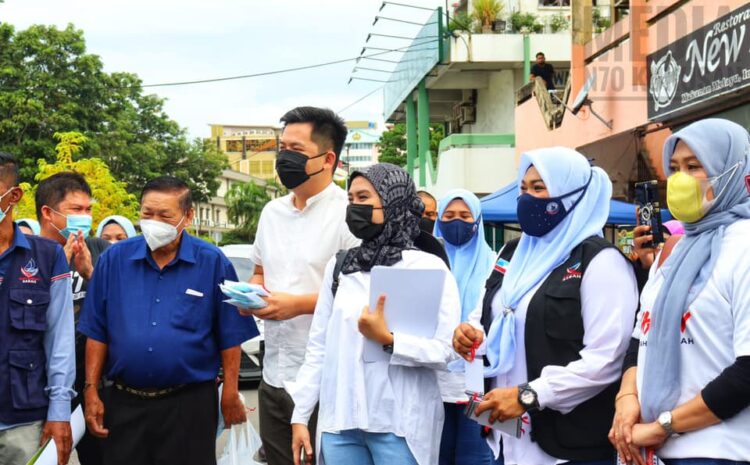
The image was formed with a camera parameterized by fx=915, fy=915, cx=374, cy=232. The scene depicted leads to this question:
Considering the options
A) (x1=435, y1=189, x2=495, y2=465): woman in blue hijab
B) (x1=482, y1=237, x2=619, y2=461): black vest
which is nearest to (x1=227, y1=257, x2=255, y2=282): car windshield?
(x1=435, y1=189, x2=495, y2=465): woman in blue hijab

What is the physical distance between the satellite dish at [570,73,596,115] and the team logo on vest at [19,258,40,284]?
521 inches

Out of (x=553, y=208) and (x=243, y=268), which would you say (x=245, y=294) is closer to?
(x=553, y=208)

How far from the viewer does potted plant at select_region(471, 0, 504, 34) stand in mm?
26359

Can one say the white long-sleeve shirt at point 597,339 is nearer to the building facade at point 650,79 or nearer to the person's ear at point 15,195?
the person's ear at point 15,195

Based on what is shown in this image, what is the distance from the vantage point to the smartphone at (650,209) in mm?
3680

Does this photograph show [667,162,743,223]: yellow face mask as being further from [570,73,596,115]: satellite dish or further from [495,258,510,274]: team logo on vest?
[570,73,596,115]: satellite dish

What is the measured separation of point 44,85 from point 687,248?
3353 cm

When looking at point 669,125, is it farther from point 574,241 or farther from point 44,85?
point 44,85

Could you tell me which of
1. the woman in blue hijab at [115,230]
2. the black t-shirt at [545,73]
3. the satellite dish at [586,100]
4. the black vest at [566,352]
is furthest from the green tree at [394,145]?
the black vest at [566,352]

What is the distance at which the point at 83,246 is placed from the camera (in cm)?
560

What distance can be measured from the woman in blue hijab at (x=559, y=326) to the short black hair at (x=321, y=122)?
1.32 meters

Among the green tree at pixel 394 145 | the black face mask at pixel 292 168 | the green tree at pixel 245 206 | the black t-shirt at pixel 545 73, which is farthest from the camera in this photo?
the green tree at pixel 245 206

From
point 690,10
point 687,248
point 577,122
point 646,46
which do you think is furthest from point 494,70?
point 687,248

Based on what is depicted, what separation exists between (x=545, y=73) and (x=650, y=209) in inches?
738
